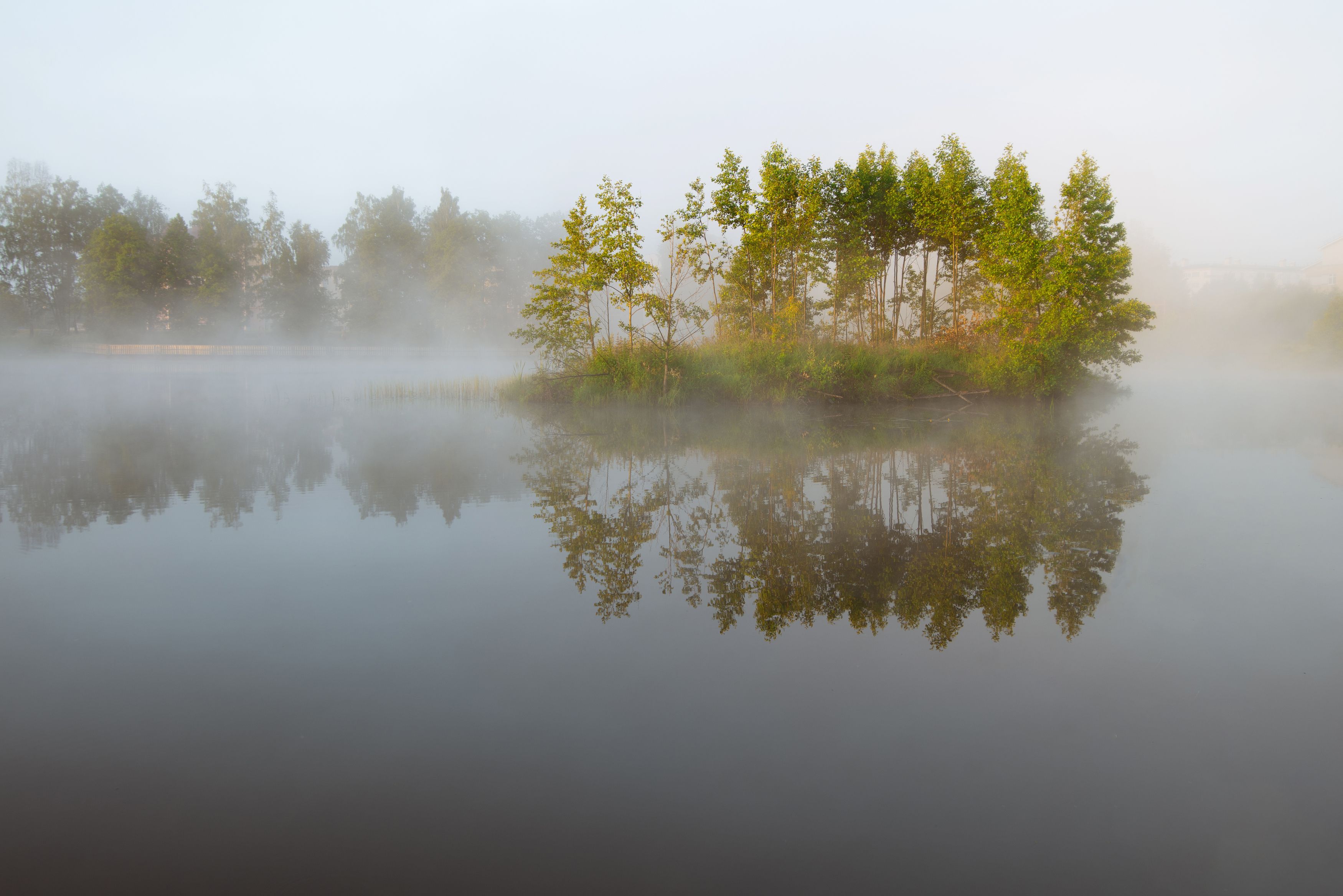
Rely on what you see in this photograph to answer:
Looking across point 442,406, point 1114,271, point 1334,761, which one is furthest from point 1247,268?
point 1334,761

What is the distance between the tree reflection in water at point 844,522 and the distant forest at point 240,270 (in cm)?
3987

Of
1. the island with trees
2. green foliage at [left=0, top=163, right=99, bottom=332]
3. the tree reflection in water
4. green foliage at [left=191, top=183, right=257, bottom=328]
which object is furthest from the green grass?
green foliage at [left=0, top=163, right=99, bottom=332]

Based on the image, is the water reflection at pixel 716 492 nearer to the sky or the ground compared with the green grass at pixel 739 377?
nearer to the ground

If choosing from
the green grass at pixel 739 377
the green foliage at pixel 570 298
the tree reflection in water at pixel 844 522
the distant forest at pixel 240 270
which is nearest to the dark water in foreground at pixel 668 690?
the tree reflection in water at pixel 844 522

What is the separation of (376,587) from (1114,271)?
22568 mm

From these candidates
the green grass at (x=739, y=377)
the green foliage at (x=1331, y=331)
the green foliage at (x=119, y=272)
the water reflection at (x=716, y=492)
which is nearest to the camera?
the water reflection at (x=716, y=492)

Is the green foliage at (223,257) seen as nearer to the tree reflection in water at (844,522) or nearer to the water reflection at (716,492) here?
the water reflection at (716,492)

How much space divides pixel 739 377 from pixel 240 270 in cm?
4862

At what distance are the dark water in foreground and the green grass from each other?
11055mm

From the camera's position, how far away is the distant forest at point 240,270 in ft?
155

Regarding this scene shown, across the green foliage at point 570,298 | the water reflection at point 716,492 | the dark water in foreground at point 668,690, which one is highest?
the green foliage at point 570,298

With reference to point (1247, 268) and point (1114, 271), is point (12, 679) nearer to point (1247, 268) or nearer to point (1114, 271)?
point (1114, 271)

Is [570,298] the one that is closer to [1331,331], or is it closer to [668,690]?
[668,690]

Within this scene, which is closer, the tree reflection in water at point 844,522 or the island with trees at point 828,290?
the tree reflection in water at point 844,522
